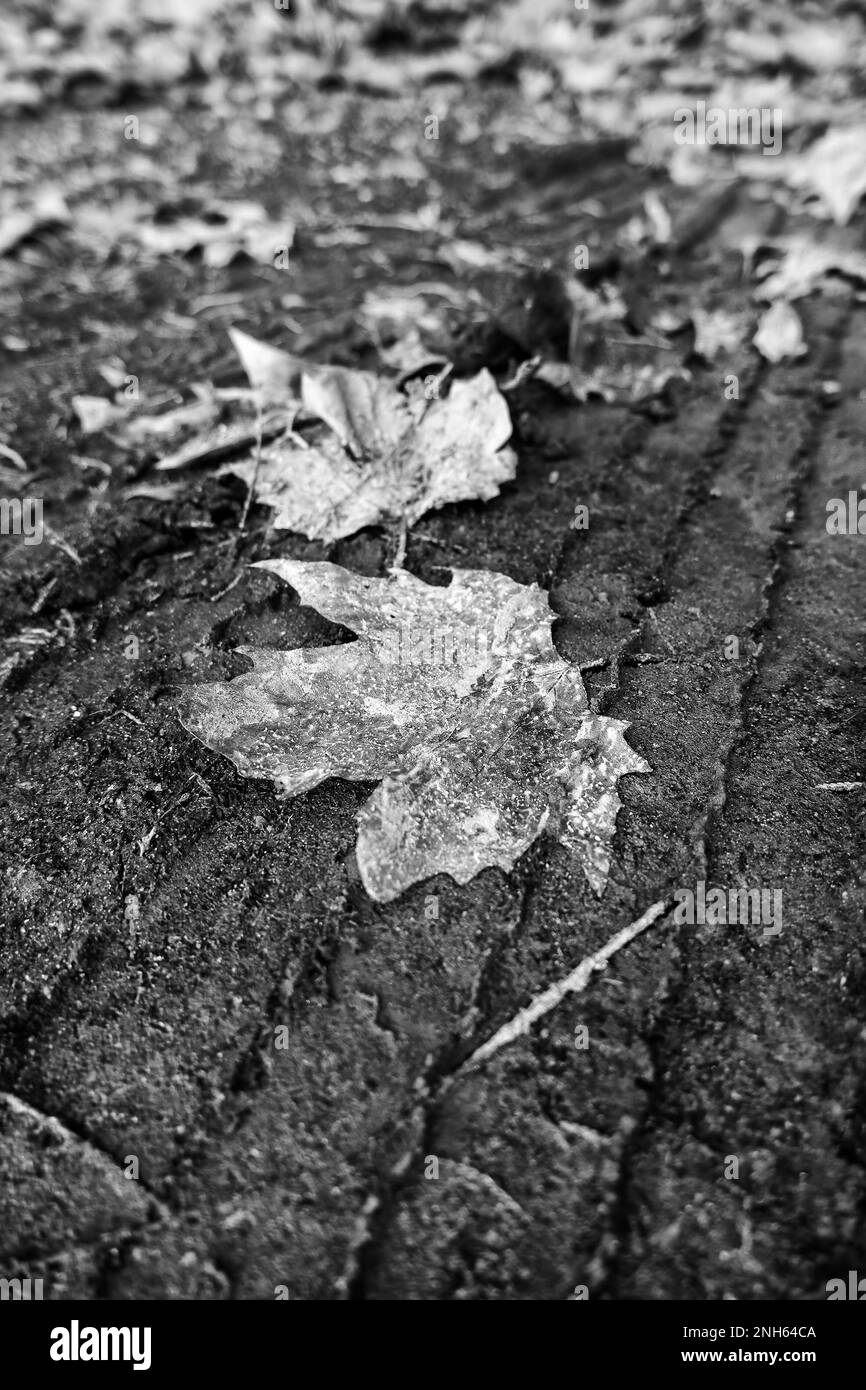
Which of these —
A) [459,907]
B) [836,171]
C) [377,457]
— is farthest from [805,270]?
[459,907]

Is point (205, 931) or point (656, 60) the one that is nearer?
point (205, 931)

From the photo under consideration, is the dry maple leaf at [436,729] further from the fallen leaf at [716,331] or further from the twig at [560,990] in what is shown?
the fallen leaf at [716,331]

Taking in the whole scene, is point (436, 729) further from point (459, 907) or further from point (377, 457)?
point (377, 457)

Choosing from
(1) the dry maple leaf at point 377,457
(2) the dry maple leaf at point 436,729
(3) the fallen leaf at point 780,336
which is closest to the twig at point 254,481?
(1) the dry maple leaf at point 377,457

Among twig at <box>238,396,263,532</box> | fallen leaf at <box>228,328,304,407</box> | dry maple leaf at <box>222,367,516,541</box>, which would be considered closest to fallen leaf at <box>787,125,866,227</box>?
dry maple leaf at <box>222,367,516,541</box>

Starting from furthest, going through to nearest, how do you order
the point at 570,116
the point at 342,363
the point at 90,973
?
the point at 570,116 < the point at 342,363 < the point at 90,973
